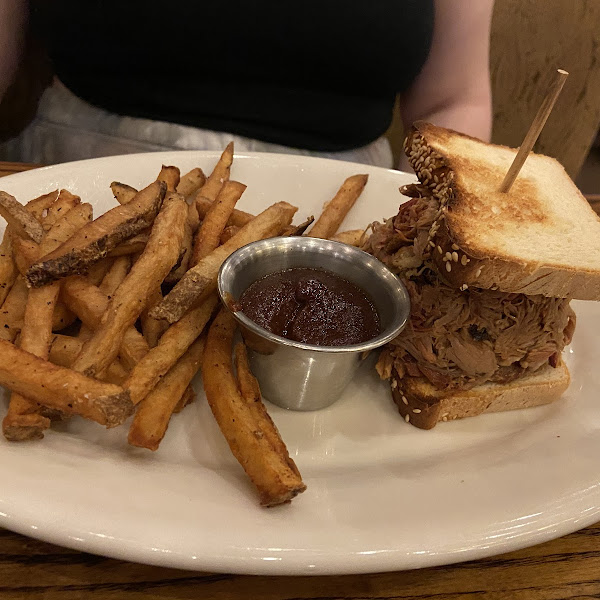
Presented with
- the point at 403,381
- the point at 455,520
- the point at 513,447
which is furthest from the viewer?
the point at 403,381

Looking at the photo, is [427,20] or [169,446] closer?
[169,446]

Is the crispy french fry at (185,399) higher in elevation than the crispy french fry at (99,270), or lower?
lower

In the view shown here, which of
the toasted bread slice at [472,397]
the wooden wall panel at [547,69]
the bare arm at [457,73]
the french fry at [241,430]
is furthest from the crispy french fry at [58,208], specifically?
the wooden wall panel at [547,69]

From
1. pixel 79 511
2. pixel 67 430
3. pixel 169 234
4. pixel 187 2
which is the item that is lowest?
pixel 67 430

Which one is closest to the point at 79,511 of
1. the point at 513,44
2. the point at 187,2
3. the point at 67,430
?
the point at 67,430

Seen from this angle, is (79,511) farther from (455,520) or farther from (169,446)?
(455,520)

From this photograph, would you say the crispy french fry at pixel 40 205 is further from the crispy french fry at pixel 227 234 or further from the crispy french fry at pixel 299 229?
the crispy french fry at pixel 299 229
